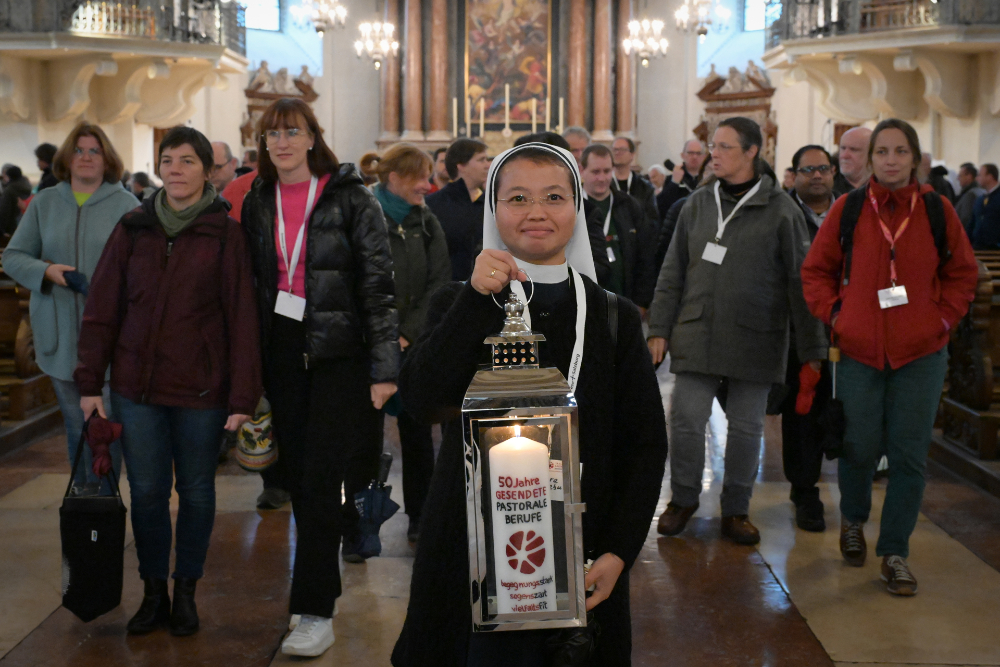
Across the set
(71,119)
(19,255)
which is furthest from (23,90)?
(19,255)

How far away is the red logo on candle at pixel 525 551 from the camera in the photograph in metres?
1.73

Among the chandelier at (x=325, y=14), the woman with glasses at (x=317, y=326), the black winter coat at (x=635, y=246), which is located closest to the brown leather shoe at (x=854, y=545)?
the black winter coat at (x=635, y=246)

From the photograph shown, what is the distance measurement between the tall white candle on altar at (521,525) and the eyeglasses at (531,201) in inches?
17.8

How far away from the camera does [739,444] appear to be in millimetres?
4547

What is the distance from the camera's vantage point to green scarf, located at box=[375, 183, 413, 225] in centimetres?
465

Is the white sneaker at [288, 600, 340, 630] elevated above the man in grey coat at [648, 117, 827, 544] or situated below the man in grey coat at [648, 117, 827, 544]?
below

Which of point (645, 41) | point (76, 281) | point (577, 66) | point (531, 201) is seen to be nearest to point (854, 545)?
point (531, 201)

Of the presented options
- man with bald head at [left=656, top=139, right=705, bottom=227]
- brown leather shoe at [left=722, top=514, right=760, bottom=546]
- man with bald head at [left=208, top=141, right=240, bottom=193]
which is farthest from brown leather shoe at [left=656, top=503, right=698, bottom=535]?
man with bald head at [left=656, top=139, right=705, bottom=227]

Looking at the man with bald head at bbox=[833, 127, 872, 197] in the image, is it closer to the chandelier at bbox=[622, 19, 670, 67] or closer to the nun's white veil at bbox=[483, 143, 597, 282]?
the nun's white veil at bbox=[483, 143, 597, 282]

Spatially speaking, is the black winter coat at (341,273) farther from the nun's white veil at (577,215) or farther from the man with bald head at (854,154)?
the man with bald head at (854,154)

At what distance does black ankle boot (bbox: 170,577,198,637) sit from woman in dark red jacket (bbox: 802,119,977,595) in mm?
2485

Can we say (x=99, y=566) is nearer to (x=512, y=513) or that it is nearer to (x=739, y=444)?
(x=512, y=513)

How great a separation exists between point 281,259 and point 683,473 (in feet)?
6.94

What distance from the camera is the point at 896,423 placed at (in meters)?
3.92
